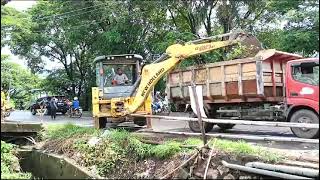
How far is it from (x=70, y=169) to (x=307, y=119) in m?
6.46

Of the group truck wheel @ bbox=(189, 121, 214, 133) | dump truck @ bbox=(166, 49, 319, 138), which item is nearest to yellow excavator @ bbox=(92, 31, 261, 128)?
dump truck @ bbox=(166, 49, 319, 138)

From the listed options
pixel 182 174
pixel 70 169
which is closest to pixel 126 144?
pixel 70 169

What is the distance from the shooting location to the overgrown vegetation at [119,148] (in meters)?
9.90

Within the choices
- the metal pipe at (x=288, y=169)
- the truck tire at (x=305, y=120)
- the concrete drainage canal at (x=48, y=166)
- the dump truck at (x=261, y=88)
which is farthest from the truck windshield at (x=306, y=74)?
the concrete drainage canal at (x=48, y=166)

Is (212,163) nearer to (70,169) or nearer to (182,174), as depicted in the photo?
(182,174)

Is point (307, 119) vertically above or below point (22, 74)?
below

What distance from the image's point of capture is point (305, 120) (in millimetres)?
12023

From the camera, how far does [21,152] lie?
14.4m

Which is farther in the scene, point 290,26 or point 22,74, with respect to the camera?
point 22,74

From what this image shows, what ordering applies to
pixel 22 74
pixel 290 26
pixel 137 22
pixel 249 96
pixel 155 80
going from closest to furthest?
pixel 249 96 < pixel 155 80 < pixel 290 26 < pixel 137 22 < pixel 22 74

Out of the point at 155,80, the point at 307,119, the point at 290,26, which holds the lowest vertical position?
the point at 307,119

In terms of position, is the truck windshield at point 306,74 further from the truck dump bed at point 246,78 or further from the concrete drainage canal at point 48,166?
the concrete drainage canal at point 48,166

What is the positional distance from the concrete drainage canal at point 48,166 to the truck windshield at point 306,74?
612 cm

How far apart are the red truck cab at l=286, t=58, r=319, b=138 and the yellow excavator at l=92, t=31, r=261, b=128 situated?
8.74 feet
